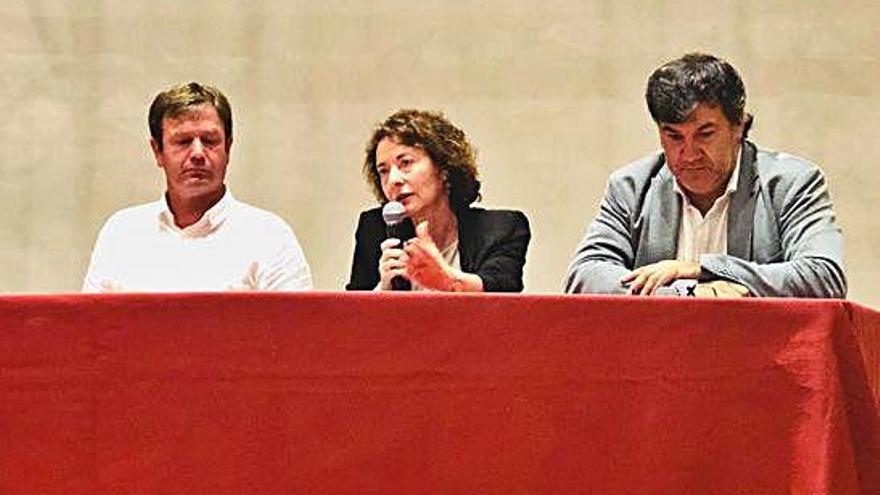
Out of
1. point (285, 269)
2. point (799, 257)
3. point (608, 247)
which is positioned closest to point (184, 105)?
point (285, 269)

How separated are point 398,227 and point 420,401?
39.3 inches

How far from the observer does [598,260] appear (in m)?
2.08

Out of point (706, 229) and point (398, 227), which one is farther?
point (398, 227)

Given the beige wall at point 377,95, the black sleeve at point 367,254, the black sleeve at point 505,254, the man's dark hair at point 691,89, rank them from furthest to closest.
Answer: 1. the beige wall at point 377,95
2. the black sleeve at point 367,254
3. the black sleeve at point 505,254
4. the man's dark hair at point 691,89

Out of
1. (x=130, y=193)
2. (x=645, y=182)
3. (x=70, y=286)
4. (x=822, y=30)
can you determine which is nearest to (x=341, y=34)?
(x=130, y=193)

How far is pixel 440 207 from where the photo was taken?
235 cm

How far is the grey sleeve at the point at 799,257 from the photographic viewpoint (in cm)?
190

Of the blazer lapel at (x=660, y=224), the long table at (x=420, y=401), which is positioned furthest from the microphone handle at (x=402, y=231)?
the long table at (x=420, y=401)

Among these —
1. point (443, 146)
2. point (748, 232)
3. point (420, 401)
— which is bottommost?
point (420, 401)

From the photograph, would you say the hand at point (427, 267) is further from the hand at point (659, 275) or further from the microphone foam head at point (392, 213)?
the hand at point (659, 275)

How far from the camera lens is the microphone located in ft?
6.80

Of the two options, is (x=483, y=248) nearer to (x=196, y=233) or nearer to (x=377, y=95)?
(x=196, y=233)

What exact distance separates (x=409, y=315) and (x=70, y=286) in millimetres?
2129

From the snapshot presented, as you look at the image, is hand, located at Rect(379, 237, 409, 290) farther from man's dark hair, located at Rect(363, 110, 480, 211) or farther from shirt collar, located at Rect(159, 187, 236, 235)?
shirt collar, located at Rect(159, 187, 236, 235)
